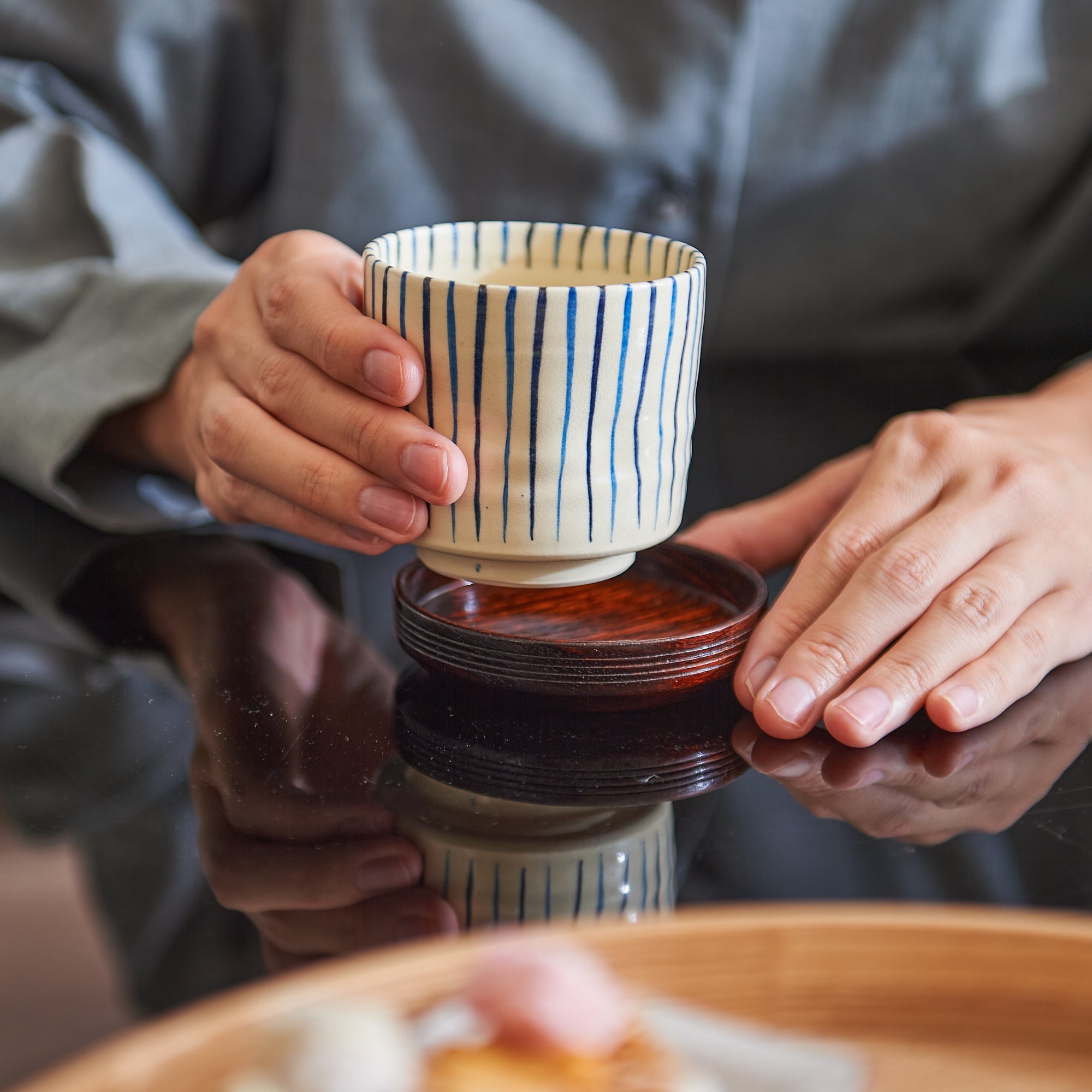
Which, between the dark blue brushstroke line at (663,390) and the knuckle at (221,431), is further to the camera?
the knuckle at (221,431)

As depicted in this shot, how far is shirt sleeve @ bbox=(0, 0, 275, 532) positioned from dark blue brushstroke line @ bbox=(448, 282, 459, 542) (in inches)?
12.1

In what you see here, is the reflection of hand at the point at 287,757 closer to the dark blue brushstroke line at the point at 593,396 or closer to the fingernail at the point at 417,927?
the fingernail at the point at 417,927

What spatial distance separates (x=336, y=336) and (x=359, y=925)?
25cm

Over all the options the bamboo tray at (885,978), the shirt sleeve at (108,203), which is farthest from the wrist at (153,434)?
the bamboo tray at (885,978)

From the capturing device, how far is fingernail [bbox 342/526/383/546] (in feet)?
1.73

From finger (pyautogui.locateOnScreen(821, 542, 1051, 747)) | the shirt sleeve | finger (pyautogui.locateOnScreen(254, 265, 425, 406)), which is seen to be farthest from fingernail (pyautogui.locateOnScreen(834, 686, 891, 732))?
the shirt sleeve

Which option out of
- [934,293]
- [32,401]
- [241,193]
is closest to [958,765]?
[32,401]

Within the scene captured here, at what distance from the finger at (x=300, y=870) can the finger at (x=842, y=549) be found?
0.52ft

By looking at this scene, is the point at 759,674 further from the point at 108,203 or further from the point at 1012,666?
the point at 108,203

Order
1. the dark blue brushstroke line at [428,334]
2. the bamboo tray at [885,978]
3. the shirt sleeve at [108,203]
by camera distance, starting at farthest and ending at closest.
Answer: the shirt sleeve at [108,203] < the dark blue brushstroke line at [428,334] < the bamboo tray at [885,978]

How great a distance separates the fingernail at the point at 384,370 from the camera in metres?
0.46

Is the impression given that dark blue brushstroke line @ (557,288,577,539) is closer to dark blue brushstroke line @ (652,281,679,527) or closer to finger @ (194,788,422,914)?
dark blue brushstroke line @ (652,281,679,527)

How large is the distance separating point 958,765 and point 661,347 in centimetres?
20

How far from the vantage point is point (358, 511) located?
0.50 metres
